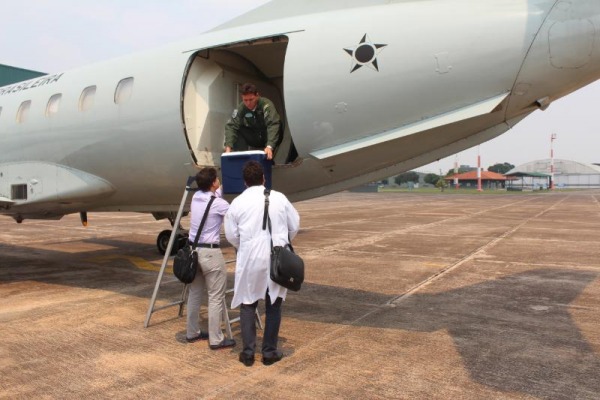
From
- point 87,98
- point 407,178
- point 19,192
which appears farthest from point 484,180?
point 19,192

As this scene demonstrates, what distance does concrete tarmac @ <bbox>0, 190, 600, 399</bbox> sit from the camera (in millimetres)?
4133

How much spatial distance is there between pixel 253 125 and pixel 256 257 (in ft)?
7.58

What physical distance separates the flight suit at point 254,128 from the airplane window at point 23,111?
5144 mm

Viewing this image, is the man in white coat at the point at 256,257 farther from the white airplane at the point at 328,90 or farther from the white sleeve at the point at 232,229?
the white airplane at the point at 328,90

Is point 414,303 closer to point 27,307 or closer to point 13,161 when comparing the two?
point 27,307

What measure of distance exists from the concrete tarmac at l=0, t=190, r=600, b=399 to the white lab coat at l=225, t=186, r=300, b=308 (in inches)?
29.4

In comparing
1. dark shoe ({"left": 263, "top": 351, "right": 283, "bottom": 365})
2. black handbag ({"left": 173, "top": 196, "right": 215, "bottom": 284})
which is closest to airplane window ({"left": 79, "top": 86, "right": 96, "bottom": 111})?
black handbag ({"left": 173, "top": 196, "right": 215, "bottom": 284})

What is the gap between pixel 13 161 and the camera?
901 cm

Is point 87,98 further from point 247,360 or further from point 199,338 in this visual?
point 247,360

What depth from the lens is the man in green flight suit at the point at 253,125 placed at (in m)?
5.88

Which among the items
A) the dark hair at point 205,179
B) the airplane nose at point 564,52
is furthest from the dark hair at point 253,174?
the airplane nose at point 564,52

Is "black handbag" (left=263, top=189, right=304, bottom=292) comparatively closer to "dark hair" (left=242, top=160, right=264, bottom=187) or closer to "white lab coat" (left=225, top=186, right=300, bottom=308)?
"white lab coat" (left=225, top=186, right=300, bottom=308)

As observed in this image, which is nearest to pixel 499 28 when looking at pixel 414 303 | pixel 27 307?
pixel 414 303

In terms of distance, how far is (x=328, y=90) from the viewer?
18.1 feet
